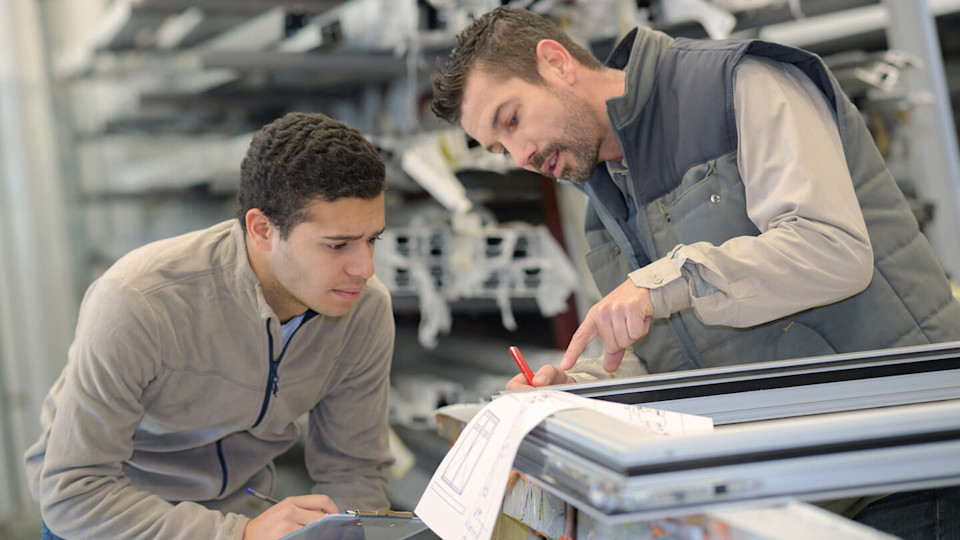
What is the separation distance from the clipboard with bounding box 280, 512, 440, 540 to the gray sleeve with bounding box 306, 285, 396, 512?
0.58 m

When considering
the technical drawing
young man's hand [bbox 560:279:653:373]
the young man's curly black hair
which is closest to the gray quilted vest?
young man's hand [bbox 560:279:653:373]

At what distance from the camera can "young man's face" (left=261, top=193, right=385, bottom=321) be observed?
1.53 metres

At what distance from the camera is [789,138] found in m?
1.24

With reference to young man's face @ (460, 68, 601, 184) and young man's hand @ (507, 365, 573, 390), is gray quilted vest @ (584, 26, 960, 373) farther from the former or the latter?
young man's hand @ (507, 365, 573, 390)

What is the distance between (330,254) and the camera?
61.0 inches

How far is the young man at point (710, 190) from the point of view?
3.90 ft

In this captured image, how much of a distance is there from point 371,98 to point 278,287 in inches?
71.6

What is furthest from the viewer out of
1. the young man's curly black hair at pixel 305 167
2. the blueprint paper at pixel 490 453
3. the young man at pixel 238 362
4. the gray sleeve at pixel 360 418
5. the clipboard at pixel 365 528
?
the gray sleeve at pixel 360 418

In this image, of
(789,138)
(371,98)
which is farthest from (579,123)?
(371,98)

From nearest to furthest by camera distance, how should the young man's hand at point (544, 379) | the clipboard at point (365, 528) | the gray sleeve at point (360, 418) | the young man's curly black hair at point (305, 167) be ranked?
the clipboard at point (365, 528) < the young man's hand at point (544, 379) < the young man's curly black hair at point (305, 167) < the gray sleeve at point (360, 418)

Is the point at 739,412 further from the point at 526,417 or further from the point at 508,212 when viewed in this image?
the point at 508,212

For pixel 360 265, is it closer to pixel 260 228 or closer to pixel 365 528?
pixel 260 228

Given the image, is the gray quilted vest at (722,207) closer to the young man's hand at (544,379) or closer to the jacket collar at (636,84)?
the jacket collar at (636,84)

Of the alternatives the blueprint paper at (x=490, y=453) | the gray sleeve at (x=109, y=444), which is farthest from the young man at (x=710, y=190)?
the gray sleeve at (x=109, y=444)
